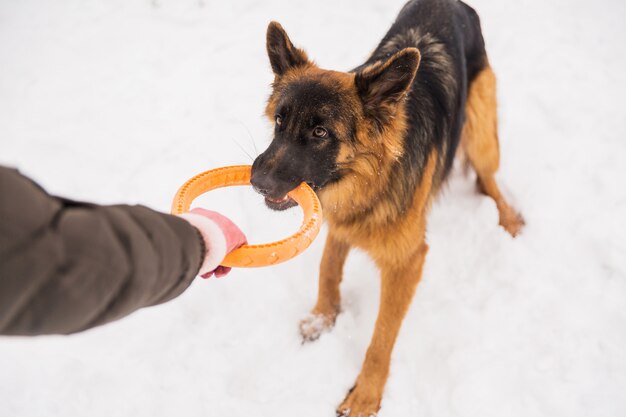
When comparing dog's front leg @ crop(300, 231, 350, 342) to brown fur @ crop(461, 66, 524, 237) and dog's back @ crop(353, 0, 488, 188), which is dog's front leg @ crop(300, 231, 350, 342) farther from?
brown fur @ crop(461, 66, 524, 237)

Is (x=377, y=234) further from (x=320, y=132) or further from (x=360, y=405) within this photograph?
(x=360, y=405)

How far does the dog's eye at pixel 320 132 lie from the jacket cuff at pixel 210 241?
3.15 ft

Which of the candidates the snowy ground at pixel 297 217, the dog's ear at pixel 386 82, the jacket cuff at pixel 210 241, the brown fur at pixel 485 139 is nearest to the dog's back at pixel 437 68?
the brown fur at pixel 485 139

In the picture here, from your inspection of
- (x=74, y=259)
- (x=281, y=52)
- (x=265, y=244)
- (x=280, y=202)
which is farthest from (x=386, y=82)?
(x=74, y=259)

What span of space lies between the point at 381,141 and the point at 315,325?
61.2 inches

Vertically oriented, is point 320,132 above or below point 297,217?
above

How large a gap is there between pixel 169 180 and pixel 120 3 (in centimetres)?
367

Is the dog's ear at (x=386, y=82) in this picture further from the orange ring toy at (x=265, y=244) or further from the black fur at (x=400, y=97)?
the orange ring toy at (x=265, y=244)

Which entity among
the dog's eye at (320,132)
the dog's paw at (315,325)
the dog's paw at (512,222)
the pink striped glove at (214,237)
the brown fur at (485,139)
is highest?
the dog's eye at (320,132)

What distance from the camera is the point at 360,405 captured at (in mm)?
3018

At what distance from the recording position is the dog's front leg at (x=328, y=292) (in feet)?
11.0

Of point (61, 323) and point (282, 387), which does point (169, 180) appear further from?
point (61, 323)

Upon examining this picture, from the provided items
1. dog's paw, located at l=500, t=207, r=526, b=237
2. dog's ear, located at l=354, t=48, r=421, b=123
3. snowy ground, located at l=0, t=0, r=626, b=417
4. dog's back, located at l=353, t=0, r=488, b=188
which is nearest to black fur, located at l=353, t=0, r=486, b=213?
dog's back, located at l=353, t=0, r=488, b=188

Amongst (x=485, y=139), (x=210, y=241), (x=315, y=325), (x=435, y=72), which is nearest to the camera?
(x=210, y=241)
